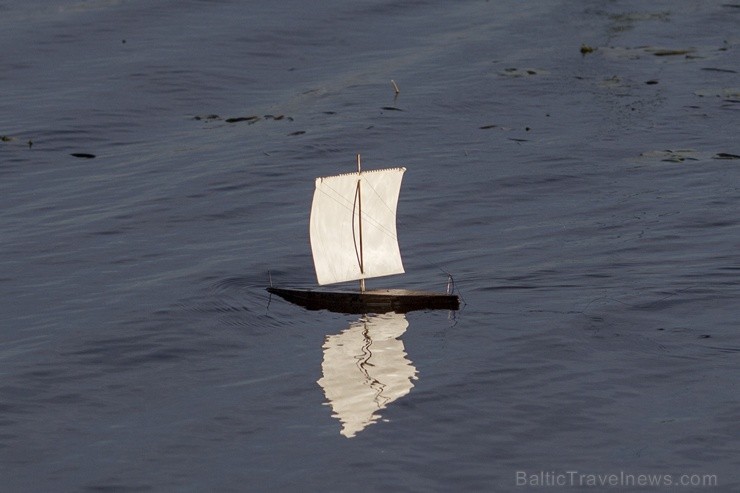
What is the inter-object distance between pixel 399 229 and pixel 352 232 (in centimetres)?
678

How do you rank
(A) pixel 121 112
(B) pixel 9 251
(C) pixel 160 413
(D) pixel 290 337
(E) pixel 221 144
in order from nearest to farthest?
1. (C) pixel 160 413
2. (D) pixel 290 337
3. (B) pixel 9 251
4. (E) pixel 221 144
5. (A) pixel 121 112

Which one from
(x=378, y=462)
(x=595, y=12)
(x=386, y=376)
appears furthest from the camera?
(x=595, y=12)

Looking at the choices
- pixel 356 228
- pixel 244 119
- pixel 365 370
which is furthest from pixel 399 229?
pixel 244 119

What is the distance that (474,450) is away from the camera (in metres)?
32.9

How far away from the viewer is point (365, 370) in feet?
126

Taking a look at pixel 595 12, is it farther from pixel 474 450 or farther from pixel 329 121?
pixel 474 450

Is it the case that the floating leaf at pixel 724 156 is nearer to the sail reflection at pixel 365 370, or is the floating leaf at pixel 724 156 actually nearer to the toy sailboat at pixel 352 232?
the toy sailboat at pixel 352 232

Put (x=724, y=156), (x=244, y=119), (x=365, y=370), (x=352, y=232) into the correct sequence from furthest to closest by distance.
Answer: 1. (x=244, y=119)
2. (x=724, y=156)
3. (x=352, y=232)
4. (x=365, y=370)

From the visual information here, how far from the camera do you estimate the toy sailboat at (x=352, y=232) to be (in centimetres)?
4331

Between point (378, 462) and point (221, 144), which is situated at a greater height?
point (221, 144)

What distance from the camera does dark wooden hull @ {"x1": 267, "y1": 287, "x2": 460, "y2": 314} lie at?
1640 inches

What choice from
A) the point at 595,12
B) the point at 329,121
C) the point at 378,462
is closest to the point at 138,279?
the point at 378,462

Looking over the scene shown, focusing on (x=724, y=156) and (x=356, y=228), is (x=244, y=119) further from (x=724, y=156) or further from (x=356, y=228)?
(x=724, y=156)

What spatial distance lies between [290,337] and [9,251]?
14158 millimetres
